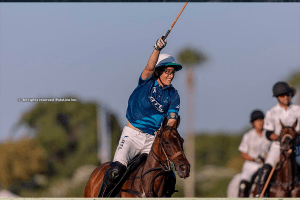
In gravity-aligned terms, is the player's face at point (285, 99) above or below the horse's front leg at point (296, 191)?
above

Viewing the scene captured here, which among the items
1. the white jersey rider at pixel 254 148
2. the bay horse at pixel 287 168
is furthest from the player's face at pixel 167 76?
the white jersey rider at pixel 254 148

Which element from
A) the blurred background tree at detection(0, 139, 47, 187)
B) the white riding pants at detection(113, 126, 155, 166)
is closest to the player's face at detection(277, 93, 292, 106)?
the white riding pants at detection(113, 126, 155, 166)

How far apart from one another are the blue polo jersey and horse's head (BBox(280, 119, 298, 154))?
3.43m

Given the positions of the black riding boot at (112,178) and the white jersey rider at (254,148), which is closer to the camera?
the black riding boot at (112,178)

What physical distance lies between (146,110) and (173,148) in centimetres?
89

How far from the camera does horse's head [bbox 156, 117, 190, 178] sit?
19.9 feet

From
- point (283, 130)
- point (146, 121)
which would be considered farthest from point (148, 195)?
point (283, 130)

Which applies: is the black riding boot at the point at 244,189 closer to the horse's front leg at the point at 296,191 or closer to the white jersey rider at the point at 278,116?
the white jersey rider at the point at 278,116

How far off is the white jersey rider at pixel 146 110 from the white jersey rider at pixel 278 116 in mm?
3619

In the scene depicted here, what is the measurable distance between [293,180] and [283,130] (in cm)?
98

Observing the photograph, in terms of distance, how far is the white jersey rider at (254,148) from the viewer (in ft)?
37.6

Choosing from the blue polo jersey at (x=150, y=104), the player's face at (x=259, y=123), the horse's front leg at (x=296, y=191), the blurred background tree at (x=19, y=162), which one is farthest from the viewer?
the blurred background tree at (x=19, y=162)

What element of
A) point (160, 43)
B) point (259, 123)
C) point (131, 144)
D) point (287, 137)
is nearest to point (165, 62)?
point (160, 43)

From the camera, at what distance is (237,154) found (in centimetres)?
5300
